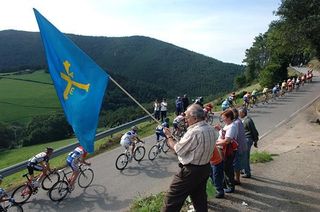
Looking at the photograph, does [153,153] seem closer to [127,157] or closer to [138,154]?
[138,154]

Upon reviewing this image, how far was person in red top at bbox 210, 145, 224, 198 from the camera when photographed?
8516 millimetres

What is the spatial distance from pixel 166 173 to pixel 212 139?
26.2ft

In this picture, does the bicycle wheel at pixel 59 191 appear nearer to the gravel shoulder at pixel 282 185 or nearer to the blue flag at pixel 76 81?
the blue flag at pixel 76 81

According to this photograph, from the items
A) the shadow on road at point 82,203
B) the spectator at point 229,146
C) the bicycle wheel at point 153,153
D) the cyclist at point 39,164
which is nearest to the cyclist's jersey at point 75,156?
the cyclist at point 39,164

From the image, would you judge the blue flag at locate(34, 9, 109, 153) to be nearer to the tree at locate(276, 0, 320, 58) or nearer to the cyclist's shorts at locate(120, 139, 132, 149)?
the cyclist's shorts at locate(120, 139, 132, 149)

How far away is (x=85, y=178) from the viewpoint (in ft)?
42.5

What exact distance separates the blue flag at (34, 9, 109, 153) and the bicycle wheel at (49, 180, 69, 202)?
4598 millimetres

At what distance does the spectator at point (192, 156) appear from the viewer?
236 inches

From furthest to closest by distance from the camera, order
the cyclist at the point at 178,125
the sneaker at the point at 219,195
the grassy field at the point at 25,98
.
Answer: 1. the grassy field at the point at 25,98
2. the cyclist at the point at 178,125
3. the sneaker at the point at 219,195

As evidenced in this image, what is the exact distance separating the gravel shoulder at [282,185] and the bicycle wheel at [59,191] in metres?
4.87

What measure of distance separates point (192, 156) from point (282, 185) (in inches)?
177

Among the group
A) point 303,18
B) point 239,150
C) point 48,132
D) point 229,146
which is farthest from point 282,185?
point 48,132

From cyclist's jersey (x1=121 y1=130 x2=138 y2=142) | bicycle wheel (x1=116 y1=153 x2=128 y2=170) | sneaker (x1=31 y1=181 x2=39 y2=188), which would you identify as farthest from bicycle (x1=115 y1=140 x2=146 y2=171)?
sneaker (x1=31 y1=181 x2=39 y2=188)

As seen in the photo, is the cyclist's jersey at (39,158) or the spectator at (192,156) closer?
the spectator at (192,156)
